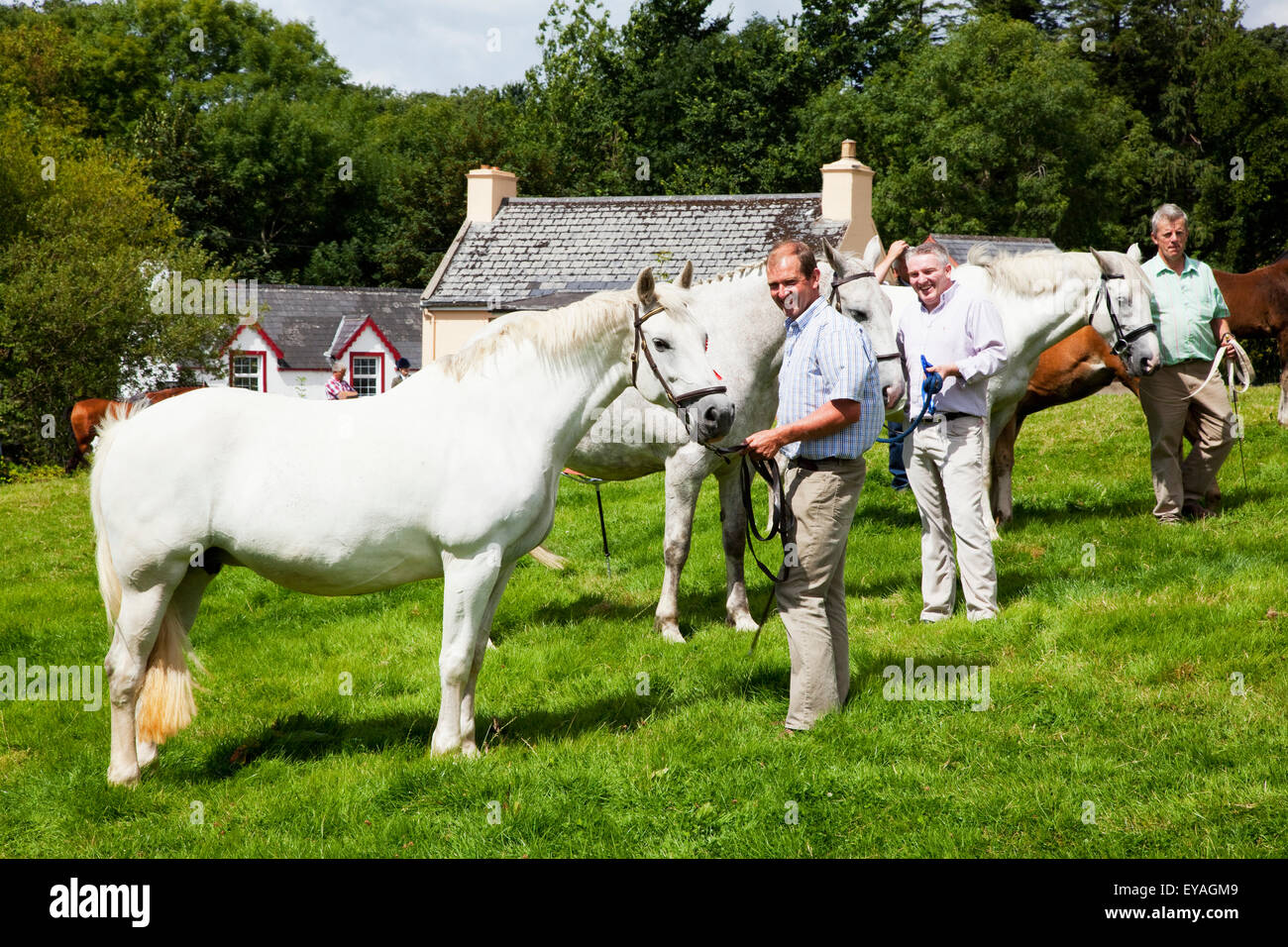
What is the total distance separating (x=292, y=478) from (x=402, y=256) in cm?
4605

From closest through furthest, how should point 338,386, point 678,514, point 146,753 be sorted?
point 146,753 → point 678,514 → point 338,386

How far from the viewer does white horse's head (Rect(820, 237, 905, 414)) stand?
6633 mm

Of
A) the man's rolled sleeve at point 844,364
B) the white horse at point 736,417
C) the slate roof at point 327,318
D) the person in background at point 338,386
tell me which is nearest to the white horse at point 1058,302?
the white horse at point 736,417

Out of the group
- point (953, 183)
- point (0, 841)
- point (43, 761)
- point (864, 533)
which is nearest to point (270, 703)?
point (43, 761)

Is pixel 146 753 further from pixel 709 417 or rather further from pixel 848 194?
pixel 848 194

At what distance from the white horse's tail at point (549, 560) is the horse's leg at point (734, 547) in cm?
212

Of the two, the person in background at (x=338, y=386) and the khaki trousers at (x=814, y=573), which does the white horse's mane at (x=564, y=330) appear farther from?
the person in background at (x=338, y=386)

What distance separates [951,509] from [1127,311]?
301 cm

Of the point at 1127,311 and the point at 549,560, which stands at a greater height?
the point at 1127,311

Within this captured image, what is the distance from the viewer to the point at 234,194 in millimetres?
50750

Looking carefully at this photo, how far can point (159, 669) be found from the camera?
5.45m

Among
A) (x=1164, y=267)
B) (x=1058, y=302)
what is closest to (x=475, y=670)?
(x=1058, y=302)

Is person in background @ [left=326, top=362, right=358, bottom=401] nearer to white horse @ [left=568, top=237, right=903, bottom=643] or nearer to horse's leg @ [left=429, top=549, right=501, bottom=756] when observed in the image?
white horse @ [left=568, top=237, right=903, bottom=643]

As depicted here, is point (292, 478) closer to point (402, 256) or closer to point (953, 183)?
point (953, 183)
